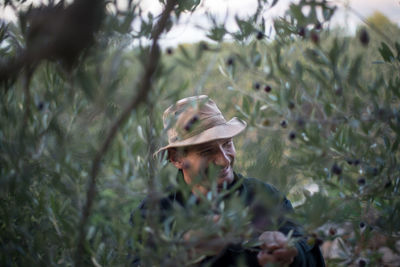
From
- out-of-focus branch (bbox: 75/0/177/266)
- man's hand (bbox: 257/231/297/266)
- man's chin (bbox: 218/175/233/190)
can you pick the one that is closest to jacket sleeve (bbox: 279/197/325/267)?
man's hand (bbox: 257/231/297/266)

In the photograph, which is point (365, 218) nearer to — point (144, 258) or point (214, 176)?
point (214, 176)

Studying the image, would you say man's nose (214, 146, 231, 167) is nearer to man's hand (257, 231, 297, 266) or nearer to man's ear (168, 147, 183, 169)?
man's ear (168, 147, 183, 169)

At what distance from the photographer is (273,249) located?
1767 millimetres

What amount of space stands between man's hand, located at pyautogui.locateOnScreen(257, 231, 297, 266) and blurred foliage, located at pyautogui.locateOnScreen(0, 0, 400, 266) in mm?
225

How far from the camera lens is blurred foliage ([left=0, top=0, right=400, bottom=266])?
1.19m

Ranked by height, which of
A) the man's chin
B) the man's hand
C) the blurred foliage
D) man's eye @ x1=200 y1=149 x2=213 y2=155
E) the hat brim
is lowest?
the man's chin

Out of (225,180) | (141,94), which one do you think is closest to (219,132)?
(225,180)

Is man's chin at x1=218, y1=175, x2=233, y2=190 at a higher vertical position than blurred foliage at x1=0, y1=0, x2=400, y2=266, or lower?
lower

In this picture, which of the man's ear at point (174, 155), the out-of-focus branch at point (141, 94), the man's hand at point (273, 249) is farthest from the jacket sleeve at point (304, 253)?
the out-of-focus branch at point (141, 94)

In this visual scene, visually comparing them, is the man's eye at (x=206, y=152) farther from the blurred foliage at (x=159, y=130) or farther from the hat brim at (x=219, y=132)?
the blurred foliage at (x=159, y=130)

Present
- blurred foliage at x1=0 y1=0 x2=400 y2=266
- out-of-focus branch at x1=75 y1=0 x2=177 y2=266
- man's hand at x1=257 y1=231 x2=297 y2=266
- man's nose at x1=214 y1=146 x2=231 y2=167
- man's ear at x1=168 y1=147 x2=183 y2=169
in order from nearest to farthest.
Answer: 1. out-of-focus branch at x1=75 y1=0 x2=177 y2=266
2. blurred foliage at x1=0 y1=0 x2=400 y2=266
3. man's hand at x1=257 y1=231 x2=297 y2=266
4. man's nose at x1=214 y1=146 x2=231 y2=167
5. man's ear at x1=168 y1=147 x2=183 y2=169

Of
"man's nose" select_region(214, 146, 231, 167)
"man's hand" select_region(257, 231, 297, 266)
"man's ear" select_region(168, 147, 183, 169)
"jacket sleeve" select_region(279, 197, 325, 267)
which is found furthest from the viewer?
"man's ear" select_region(168, 147, 183, 169)

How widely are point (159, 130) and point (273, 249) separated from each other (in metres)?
0.85

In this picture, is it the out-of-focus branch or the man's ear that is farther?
the man's ear
